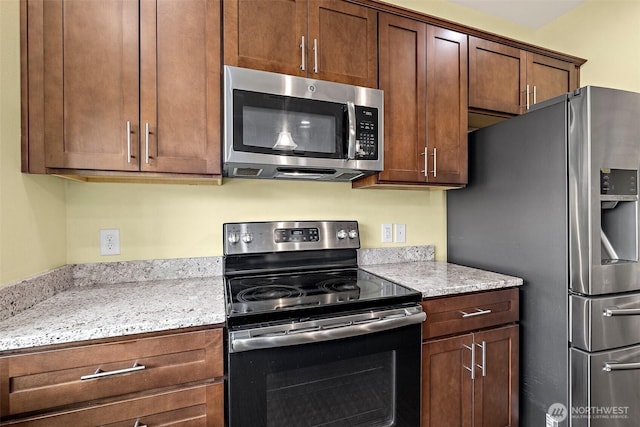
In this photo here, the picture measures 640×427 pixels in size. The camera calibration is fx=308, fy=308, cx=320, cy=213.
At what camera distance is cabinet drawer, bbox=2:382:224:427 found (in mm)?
911

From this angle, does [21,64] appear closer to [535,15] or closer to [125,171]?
[125,171]

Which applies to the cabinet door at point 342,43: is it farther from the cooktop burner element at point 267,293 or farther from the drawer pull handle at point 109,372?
the drawer pull handle at point 109,372

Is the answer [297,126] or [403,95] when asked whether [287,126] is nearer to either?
[297,126]

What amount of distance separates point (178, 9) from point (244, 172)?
0.73 m

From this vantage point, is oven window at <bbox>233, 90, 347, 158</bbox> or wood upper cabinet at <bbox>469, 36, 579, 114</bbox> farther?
wood upper cabinet at <bbox>469, 36, 579, 114</bbox>

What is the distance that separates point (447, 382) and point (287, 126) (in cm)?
141

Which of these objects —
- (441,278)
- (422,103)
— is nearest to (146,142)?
(422,103)

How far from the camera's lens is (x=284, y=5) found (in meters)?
1.44

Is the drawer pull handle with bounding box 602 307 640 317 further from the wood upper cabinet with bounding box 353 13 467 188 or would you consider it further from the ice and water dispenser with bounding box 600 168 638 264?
the wood upper cabinet with bounding box 353 13 467 188

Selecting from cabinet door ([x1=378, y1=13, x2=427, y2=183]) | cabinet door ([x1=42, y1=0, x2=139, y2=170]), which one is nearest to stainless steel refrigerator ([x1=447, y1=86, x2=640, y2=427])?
cabinet door ([x1=378, y1=13, x2=427, y2=183])

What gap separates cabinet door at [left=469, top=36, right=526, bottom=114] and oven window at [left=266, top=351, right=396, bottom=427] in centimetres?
158

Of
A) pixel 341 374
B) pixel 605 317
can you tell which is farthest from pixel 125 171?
pixel 605 317

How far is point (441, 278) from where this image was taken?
1.62m

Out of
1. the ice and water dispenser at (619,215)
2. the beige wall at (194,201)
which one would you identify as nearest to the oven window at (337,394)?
the beige wall at (194,201)
